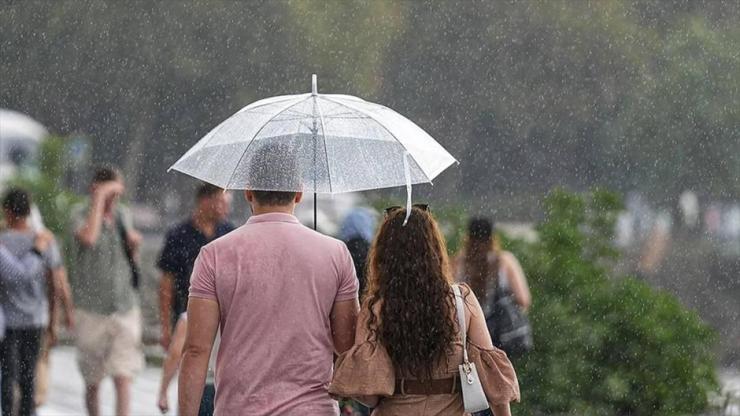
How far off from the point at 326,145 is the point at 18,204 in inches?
159

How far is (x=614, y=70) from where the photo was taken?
464 inches

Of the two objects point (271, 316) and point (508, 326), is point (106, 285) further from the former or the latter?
point (271, 316)

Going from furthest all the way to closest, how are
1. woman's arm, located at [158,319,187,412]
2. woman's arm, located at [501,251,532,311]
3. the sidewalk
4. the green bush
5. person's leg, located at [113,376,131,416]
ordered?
the sidewalk, the green bush, person's leg, located at [113,376,131,416], woman's arm, located at [501,251,532,311], woman's arm, located at [158,319,187,412]

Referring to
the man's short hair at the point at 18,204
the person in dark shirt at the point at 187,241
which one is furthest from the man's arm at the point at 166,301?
the man's short hair at the point at 18,204

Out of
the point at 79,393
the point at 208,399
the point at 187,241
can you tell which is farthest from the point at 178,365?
the point at 79,393

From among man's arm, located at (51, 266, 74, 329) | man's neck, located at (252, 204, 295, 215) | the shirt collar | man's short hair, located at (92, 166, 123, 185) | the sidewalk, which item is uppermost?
man's short hair, located at (92, 166, 123, 185)

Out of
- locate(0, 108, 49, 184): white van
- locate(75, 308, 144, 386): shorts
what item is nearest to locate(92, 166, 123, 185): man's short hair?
locate(75, 308, 144, 386): shorts

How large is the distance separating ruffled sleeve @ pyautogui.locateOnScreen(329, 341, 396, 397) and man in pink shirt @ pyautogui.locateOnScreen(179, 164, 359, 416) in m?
0.06

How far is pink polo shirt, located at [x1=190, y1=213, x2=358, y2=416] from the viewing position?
13.4 ft

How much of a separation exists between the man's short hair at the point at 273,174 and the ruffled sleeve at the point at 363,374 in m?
0.49

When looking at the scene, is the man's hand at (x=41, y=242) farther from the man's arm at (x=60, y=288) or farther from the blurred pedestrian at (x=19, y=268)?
the man's arm at (x=60, y=288)

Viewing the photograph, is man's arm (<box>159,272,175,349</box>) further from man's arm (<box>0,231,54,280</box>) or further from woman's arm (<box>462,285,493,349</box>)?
woman's arm (<box>462,285,493,349</box>)

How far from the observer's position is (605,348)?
28.5 ft

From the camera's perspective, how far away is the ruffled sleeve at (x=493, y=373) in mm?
4148
